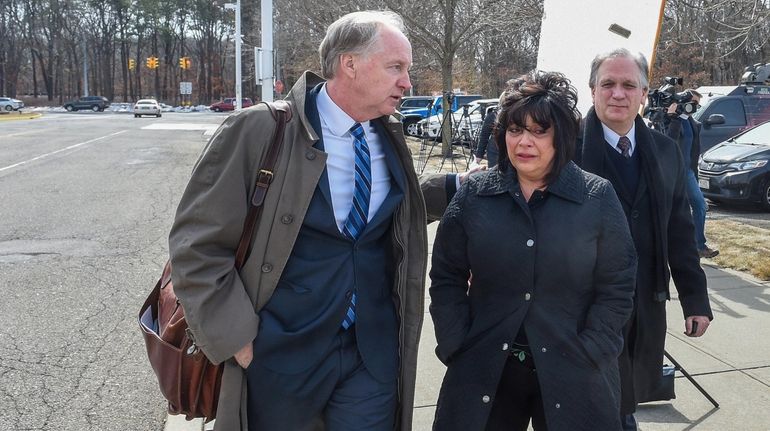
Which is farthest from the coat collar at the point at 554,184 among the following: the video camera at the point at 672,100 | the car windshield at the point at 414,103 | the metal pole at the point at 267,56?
the car windshield at the point at 414,103

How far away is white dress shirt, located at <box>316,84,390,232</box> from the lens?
7.48 ft

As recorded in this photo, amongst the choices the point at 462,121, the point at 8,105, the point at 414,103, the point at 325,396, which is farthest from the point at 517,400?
the point at 8,105

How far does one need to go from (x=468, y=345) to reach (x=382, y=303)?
32 centimetres

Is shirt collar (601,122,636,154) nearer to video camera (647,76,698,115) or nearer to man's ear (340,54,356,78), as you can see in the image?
man's ear (340,54,356,78)

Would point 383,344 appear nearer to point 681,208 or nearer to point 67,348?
point 681,208

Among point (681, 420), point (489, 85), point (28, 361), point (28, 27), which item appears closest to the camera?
point (681, 420)

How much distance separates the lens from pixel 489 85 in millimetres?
35844

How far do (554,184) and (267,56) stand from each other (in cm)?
1667

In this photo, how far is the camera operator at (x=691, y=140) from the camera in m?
6.83

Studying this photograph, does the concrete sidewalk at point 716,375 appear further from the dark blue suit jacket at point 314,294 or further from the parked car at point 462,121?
the parked car at point 462,121

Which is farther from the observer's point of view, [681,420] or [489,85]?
[489,85]

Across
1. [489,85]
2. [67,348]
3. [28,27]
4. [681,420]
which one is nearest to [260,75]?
[67,348]

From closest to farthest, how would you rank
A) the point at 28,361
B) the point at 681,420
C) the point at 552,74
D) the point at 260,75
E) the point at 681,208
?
the point at 552,74 < the point at 681,208 < the point at 681,420 < the point at 28,361 < the point at 260,75

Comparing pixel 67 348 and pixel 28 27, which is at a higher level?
pixel 28 27
